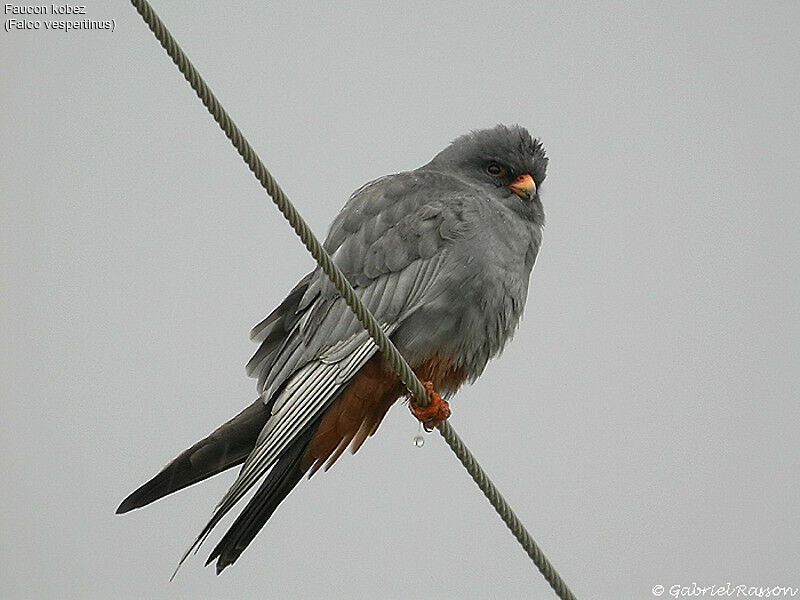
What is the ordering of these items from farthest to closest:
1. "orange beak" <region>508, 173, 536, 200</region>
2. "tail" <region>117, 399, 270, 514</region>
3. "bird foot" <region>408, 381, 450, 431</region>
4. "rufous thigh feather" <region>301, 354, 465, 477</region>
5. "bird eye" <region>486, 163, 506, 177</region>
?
"bird eye" <region>486, 163, 506, 177</region> < "orange beak" <region>508, 173, 536, 200</region> < "rufous thigh feather" <region>301, 354, 465, 477</region> < "tail" <region>117, 399, 270, 514</region> < "bird foot" <region>408, 381, 450, 431</region>

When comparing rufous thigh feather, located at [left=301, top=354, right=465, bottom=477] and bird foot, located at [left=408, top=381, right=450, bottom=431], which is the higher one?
rufous thigh feather, located at [left=301, top=354, right=465, bottom=477]

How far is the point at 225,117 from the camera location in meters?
3.21

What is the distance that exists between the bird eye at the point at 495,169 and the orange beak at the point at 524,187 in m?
0.09

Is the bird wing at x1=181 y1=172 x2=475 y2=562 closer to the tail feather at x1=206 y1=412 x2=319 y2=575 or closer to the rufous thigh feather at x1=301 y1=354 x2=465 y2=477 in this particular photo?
the rufous thigh feather at x1=301 y1=354 x2=465 y2=477

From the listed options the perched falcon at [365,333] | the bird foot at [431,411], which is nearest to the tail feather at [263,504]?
the perched falcon at [365,333]

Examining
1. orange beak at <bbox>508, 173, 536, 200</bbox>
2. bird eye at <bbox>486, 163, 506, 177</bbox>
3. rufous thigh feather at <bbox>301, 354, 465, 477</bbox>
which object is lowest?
rufous thigh feather at <bbox>301, 354, 465, 477</bbox>

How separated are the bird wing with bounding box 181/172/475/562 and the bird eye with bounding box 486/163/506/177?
1.07 ft

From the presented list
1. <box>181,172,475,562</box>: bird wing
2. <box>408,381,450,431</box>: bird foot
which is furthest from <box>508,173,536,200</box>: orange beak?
<box>408,381,450,431</box>: bird foot

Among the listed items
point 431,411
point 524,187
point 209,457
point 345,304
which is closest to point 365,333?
point 345,304

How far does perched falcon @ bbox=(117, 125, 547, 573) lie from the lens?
500 centimetres

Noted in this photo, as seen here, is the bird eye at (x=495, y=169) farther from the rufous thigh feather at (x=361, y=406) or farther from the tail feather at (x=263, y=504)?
the tail feather at (x=263, y=504)

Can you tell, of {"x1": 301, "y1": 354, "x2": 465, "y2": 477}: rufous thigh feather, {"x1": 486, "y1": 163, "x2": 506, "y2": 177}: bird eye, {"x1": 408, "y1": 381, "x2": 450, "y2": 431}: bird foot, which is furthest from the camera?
{"x1": 486, "y1": 163, "x2": 506, "y2": 177}: bird eye

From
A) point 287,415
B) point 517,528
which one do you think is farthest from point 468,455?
point 287,415

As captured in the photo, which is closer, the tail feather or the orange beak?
the tail feather
